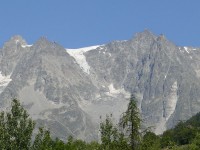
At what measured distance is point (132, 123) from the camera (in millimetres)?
53438

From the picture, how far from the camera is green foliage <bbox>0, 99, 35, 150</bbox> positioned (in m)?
63.4

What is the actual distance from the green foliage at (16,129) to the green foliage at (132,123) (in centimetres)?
1581

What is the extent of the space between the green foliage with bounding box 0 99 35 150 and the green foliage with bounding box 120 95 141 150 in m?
15.8

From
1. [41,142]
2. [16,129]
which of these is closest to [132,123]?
[16,129]

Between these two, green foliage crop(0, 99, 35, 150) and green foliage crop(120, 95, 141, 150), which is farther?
green foliage crop(0, 99, 35, 150)

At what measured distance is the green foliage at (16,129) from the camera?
6341 cm

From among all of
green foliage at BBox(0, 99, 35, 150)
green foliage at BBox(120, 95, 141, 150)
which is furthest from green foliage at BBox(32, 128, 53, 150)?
green foliage at BBox(120, 95, 141, 150)

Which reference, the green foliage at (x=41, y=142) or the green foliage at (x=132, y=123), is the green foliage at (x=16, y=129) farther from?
the green foliage at (x=132, y=123)

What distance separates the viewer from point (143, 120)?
5391 centimetres

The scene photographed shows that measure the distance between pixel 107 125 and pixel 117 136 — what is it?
7491mm

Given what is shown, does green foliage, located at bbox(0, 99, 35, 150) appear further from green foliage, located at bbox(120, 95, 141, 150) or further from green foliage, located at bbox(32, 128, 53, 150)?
green foliage, located at bbox(120, 95, 141, 150)

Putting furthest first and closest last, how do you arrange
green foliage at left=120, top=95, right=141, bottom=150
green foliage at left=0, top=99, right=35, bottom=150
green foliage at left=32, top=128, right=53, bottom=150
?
green foliage at left=32, top=128, right=53, bottom=150 < green foliage at left=0, top=99, right=35, bottom=150 < green foliage at left=120, top=95, right=141, bottom=150

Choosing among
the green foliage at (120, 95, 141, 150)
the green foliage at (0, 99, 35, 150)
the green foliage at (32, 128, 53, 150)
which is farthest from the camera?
the green foliage at (32, 128, 53, 150)

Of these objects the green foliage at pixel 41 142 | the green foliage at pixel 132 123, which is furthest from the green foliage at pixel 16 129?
the green foliage at pixel 132 123
